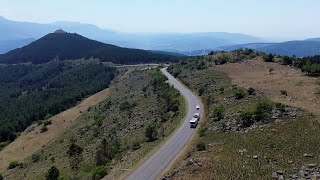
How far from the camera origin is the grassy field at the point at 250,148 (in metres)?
40.6

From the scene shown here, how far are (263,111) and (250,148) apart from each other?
40.3 feet

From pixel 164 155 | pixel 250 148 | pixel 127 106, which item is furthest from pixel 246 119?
pixel 127 106

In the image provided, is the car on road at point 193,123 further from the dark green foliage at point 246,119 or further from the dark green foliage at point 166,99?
the dark green foliage at point 166,99

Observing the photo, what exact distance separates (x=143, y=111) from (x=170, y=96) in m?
7.58

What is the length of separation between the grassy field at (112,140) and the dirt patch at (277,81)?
1807 centimetres

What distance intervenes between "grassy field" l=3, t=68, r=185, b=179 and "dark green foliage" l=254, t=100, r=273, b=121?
54.2 ft

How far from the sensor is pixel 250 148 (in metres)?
46.5

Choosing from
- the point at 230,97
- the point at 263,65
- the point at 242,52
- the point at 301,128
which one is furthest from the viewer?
the point at 242,52

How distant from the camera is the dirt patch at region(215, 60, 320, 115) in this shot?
64.2m

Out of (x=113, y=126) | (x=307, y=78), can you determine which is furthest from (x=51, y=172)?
(x=307, y=78)

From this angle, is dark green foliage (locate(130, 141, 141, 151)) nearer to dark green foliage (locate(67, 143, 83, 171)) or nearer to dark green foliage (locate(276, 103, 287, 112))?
dark green foliage (locate(67, 143, 83, 171))

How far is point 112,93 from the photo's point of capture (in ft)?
478

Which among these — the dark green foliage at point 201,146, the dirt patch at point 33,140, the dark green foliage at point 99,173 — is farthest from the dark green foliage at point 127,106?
the dark green foliage at point 201,146

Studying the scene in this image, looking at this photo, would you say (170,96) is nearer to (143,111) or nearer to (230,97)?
(143,111)
